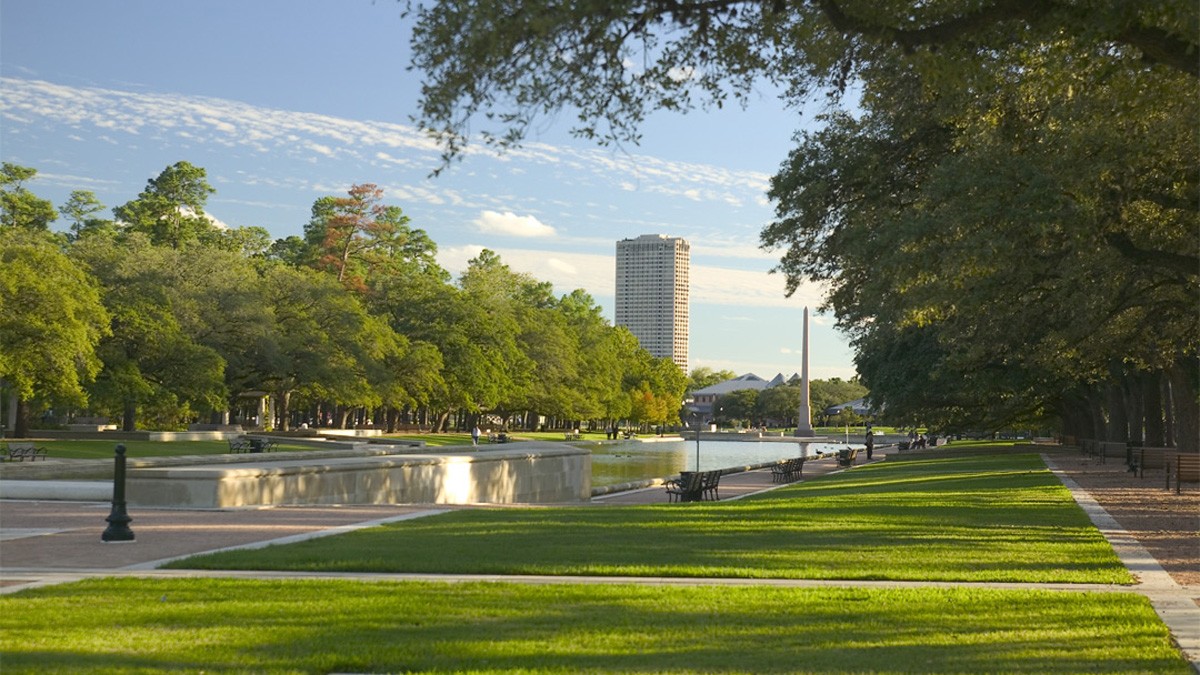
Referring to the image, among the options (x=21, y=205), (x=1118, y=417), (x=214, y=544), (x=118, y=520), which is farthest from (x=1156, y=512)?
(x=21, y=205)

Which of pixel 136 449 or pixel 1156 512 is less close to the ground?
pixel 136 449

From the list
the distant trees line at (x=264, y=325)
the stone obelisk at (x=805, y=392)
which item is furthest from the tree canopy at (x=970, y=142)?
the stone obelisk at (x=805, y=392)

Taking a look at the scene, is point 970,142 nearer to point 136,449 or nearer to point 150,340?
point 136,449

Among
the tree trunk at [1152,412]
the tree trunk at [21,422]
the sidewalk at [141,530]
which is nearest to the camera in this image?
the sidewalk at [141,530]

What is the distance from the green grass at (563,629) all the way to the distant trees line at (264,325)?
36.3m

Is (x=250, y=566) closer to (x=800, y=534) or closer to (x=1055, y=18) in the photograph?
(x=800, y=534)

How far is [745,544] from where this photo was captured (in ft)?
49.5

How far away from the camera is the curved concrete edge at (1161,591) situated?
29.9ft

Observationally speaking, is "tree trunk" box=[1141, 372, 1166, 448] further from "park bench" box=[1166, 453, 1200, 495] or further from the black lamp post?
the black lamp post

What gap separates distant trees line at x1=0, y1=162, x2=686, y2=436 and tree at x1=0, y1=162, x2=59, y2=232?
13 centimetres

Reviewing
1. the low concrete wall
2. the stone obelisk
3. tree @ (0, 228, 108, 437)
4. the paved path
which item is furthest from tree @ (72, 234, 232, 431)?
the stone obelisk

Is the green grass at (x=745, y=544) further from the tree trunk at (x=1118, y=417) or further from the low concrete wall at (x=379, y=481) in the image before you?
the tree trunk at (x=1118, y=417)

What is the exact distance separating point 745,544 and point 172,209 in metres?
93.8

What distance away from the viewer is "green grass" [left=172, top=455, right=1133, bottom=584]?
1261 cm
